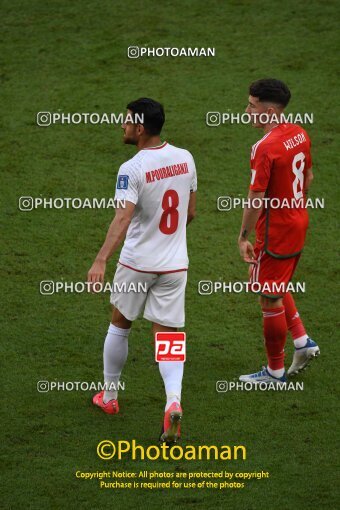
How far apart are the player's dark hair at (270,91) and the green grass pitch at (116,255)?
5.35ft

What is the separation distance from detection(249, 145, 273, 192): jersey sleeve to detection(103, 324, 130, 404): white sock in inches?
42.1

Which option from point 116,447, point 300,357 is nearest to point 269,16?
point 300,357

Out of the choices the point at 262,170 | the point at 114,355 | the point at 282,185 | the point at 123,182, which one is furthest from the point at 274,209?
the point at 114,355

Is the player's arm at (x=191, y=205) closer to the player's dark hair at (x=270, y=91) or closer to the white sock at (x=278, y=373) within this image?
the player's dark hair at (x=270, y=91)

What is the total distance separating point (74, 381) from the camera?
20.2ft

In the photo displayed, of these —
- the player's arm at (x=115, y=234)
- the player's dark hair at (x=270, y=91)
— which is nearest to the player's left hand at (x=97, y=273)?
the player's arm at (x=115, y=234)

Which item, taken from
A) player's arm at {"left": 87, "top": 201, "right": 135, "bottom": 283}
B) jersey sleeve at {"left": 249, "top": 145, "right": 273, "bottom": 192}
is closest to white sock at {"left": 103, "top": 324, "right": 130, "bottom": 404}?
player's arm at {"left": 87, "top": 201, "right": 135, "bottom": 283}

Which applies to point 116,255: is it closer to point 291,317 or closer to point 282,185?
point 291,317

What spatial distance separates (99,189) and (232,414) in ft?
10.3

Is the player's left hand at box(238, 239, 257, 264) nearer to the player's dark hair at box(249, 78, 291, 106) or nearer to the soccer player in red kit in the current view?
the soccer player in red kit

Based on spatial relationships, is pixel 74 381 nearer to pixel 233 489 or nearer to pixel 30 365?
pixel 30 365

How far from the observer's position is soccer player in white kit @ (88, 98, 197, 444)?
5.32 m

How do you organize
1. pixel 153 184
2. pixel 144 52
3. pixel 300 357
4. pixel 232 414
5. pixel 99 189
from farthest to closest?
pixel 144 52 → pixel 99 189 → pixel 300 357 → pixel 232 414 → pixel 153 184

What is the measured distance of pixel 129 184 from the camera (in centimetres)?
528
